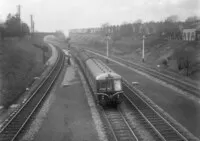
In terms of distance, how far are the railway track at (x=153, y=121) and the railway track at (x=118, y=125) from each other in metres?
1.17

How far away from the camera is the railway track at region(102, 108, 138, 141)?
44.3ft

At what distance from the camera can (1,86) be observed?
25.7 meters

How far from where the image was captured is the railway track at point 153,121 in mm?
13274

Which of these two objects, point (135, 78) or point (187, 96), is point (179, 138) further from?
point (135, 78)

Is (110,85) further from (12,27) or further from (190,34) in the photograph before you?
(190,34)

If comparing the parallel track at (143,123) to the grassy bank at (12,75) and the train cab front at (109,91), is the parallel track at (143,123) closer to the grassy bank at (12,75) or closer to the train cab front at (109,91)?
the train cab front at (109,91)

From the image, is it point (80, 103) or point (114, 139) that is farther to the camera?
point (80, 103)

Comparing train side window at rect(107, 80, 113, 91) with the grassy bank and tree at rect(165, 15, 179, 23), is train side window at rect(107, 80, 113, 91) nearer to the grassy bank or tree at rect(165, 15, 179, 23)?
the grassy bank

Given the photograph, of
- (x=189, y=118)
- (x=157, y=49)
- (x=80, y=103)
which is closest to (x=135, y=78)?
(x=80, y=103)

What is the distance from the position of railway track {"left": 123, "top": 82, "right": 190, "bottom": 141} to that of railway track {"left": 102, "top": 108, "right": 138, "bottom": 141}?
3.85 ft

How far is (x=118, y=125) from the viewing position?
15438mm

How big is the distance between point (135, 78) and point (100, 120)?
15456 mm

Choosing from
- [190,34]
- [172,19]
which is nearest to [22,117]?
[190,34]

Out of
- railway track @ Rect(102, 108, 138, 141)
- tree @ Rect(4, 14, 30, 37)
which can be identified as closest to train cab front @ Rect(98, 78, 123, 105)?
railway track @ Rect(102, 108, 138, 141)
